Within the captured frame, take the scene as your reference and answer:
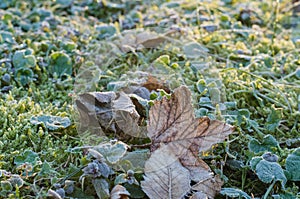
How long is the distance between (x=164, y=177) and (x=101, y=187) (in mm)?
172

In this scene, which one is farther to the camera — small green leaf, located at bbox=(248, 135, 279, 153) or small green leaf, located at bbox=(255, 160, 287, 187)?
small green leaf, located at bbox=(248, 135, 279, 153)

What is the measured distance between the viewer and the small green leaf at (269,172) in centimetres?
132

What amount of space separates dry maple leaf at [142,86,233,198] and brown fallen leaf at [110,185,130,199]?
0.48ft

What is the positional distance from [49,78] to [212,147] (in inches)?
31.3

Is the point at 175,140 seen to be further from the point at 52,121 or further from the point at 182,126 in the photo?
the point at 52,121

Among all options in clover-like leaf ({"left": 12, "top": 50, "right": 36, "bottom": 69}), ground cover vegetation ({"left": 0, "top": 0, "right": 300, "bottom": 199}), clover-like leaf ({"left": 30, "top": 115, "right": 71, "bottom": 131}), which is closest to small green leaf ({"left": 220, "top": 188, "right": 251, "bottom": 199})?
ground cover vegetation ({"left": 0, "top": 0, "right": 300, "bottom": 199})

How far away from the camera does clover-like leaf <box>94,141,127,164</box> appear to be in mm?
1257

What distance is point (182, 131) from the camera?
1374 millimetres

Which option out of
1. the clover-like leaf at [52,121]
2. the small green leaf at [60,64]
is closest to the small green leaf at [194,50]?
the small green leaf at [60,64]

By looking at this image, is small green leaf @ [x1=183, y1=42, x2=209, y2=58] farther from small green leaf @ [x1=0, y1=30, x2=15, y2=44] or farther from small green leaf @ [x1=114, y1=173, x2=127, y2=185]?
small green leaf @ [x1=114, y1=173, x2=127, y2=185]

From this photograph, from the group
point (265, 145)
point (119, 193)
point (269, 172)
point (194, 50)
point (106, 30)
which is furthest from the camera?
point (106, 30)

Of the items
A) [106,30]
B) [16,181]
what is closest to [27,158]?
[16,181]

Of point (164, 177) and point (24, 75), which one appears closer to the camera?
point (164, 177)

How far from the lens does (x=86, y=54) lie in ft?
6.75
